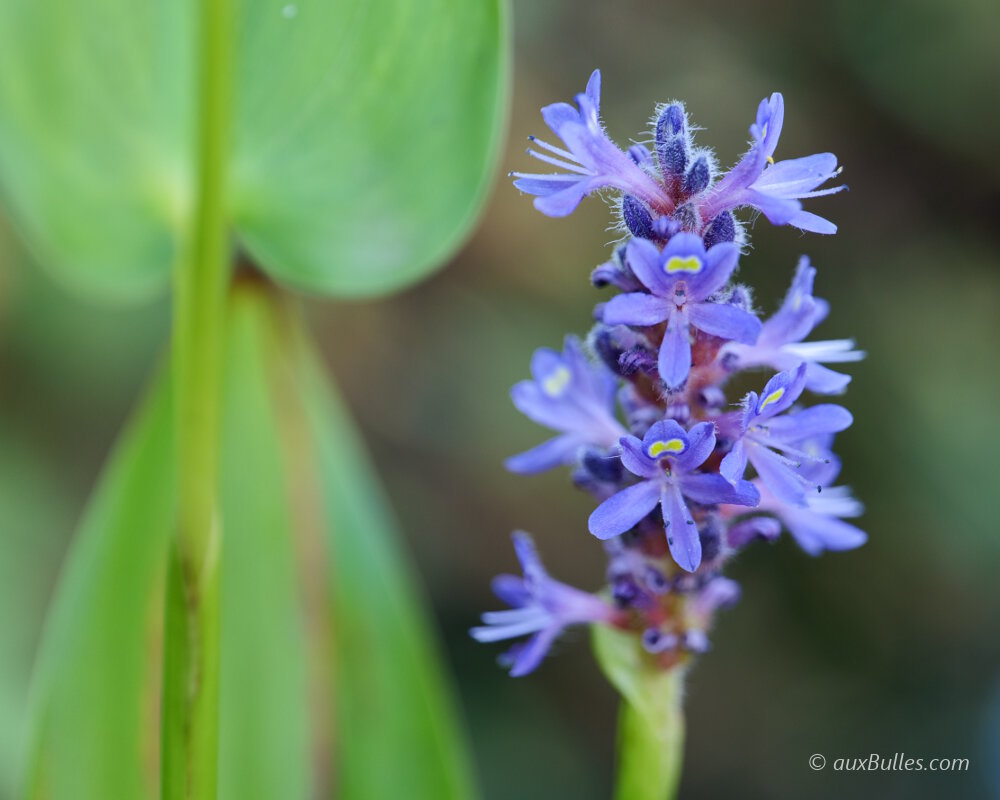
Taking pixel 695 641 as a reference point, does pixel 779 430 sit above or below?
above

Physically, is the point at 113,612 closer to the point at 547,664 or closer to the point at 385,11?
the point at 385,11

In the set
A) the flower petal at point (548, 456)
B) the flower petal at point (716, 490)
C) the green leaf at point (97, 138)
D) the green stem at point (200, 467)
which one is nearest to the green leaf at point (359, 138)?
the green leaf at point (97, 138)

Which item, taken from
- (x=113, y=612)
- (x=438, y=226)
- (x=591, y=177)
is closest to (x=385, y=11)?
(x=438, y=226)

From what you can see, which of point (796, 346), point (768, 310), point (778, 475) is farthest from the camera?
point (768, 310)

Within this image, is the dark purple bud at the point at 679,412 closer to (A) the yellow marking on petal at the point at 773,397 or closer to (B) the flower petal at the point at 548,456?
(A) the yellow marking on petal at the point at 773,397

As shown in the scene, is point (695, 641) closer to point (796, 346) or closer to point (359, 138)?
point (796, 346)

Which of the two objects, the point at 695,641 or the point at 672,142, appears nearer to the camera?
the point at 672,142

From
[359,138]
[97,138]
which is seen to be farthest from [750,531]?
[97,138]
